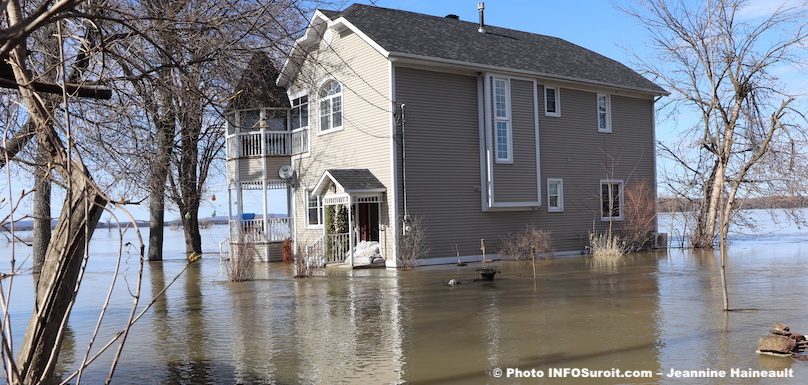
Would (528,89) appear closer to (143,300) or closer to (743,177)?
(743,177)

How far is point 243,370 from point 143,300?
9.46 m

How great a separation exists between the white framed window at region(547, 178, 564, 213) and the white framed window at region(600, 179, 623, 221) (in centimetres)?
226

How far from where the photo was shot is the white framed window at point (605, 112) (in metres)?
28.1

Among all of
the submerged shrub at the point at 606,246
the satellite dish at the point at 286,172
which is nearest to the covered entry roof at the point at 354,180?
the satellite dish at the point at 286,172

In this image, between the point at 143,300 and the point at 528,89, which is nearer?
the point at 143,300

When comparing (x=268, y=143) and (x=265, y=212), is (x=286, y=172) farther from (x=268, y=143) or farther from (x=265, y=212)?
(x=265, y=212)

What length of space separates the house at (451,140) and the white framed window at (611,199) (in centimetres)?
7

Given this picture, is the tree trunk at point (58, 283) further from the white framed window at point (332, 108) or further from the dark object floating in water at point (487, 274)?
the white framed window at point (332, 108)

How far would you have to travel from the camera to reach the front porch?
22344mm

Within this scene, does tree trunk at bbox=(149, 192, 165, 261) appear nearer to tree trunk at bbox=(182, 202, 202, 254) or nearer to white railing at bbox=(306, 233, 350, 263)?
tree trunk at bbox=(182, 202, 202, 254)

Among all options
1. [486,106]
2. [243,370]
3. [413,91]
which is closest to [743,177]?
[486,106]

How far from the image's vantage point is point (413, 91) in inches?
887

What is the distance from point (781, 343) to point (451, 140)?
15.6 meters

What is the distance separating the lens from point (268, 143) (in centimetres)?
2689
